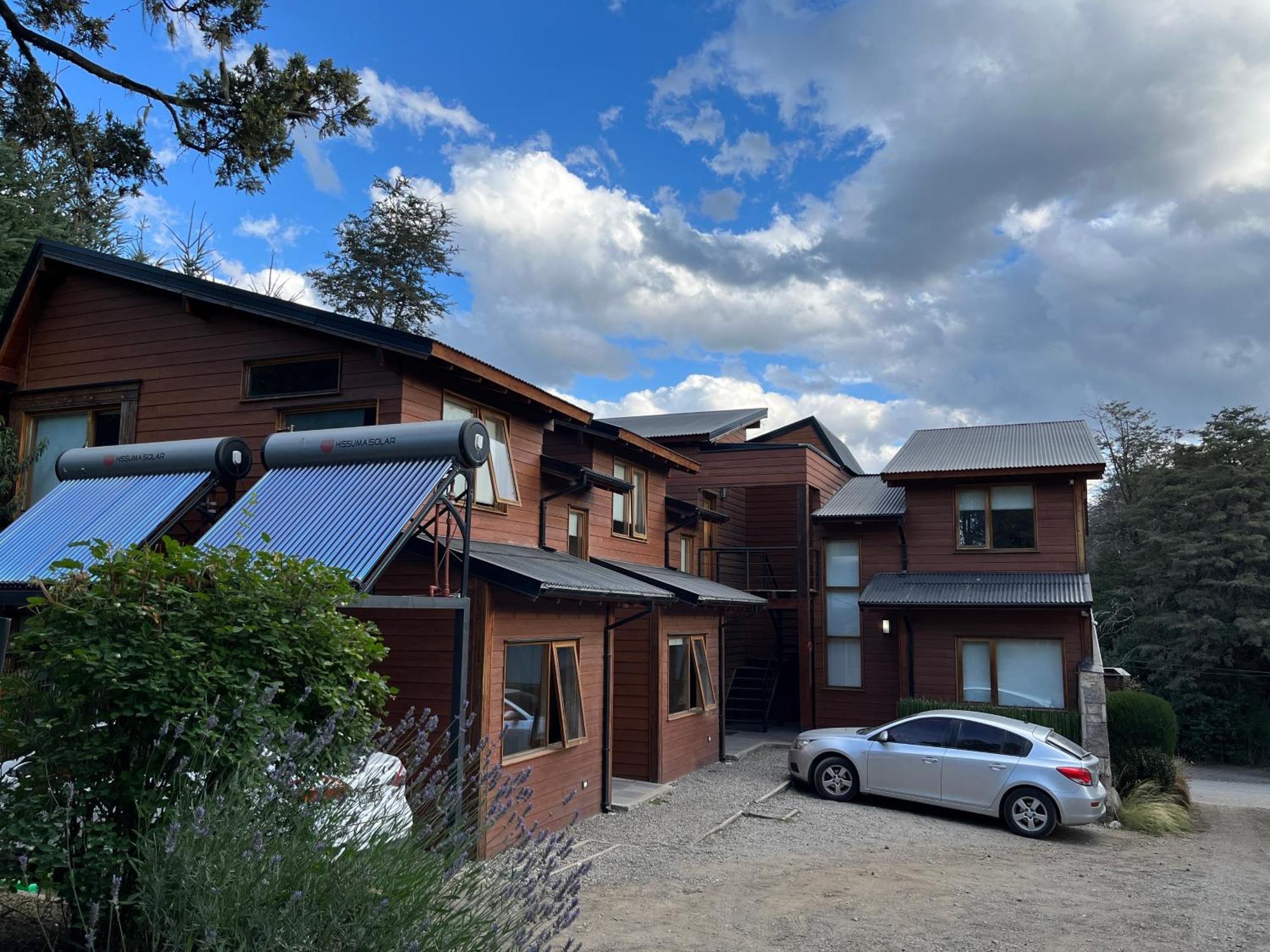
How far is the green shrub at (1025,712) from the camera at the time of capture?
16859mm

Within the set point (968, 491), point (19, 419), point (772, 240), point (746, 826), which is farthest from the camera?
point (772, 240)

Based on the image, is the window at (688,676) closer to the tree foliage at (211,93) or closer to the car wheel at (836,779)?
the car wheel at (836,779)

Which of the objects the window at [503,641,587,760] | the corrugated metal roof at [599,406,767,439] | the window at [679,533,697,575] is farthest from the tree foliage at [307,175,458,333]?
the window at [503,641,587,760]

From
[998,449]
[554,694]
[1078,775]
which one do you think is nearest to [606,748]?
[554,694]

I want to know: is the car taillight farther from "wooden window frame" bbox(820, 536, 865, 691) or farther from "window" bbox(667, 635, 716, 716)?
"wooden window frame" bbox(820, 536, 865, 691)

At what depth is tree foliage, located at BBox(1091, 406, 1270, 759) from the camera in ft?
93.7

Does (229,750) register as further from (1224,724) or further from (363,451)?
(1224,724)

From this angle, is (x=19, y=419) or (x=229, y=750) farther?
(x=19, y=419)

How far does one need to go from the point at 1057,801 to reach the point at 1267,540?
21553 millimetres

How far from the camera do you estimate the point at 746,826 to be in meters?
12.2

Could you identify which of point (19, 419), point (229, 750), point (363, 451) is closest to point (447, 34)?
point (363, 451)

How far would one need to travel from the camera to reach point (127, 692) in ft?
14.8

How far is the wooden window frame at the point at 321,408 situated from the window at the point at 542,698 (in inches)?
135

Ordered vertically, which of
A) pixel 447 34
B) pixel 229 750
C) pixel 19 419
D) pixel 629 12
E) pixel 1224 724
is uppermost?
pixel 629 12
